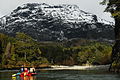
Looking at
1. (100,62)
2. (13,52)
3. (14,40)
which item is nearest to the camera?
(13,52)

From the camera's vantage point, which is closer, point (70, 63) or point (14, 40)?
point (14, 40)

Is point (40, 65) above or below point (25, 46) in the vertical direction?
below

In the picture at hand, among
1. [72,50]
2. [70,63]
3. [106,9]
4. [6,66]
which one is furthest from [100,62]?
[106,9]

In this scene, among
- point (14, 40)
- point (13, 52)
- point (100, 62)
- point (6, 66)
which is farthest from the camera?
point (100, 62)

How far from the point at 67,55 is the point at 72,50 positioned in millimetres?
7655

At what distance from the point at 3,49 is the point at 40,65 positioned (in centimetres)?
1648

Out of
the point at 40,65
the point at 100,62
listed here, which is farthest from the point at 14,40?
the point at 100,62

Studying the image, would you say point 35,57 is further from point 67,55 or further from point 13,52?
point 67,55

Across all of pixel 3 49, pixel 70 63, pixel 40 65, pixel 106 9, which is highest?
pixel 106 9

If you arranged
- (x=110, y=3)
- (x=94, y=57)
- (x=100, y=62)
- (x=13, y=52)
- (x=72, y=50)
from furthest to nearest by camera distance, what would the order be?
(x=72, y=50), (x=94, y=57), (x=100, y=62), (x=13, y=52), (x=110, y=3)

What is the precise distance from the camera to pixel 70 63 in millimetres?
140625

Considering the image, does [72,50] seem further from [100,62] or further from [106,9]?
[106,9]

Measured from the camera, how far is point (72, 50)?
155 meters

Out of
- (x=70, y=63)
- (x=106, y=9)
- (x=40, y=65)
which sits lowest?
(x=70, y=63)
